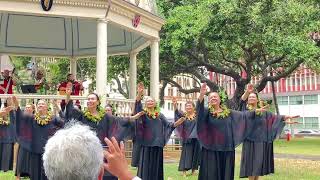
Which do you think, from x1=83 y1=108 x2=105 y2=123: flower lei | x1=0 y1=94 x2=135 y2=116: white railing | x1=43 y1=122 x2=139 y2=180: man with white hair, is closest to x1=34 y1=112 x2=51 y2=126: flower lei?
x1=83 y1=108 x2=105 y2=123: flower lei

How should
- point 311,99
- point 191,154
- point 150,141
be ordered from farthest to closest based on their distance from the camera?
point 311,99, point 191,154, point 150,141

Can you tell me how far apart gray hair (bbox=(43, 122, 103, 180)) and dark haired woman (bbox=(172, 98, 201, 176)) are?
11550 mm

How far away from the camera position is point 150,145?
11.0 metres

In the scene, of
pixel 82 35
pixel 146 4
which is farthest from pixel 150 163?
pixel 82 35

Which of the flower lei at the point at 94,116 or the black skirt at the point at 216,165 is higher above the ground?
the flower lei at the point at 94,116

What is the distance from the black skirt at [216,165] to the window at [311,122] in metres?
69.3

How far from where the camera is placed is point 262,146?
12.0m

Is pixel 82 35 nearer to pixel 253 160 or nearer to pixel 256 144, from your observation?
pixel 256 144

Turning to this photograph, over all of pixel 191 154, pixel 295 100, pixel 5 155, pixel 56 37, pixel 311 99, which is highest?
pixel 56 37

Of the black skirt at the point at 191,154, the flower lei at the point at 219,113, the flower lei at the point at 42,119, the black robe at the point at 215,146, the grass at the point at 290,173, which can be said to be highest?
the flower lei at the point at 219,113

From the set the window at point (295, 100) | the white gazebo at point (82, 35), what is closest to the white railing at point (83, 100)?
the white gazebo at point (82, 35)

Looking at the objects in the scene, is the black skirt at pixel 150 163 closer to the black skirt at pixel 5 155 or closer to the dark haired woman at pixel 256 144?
the dark haired woman at pixel 256 144

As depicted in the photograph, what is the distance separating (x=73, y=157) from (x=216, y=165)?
287 inches

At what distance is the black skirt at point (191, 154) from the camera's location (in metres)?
14.7
